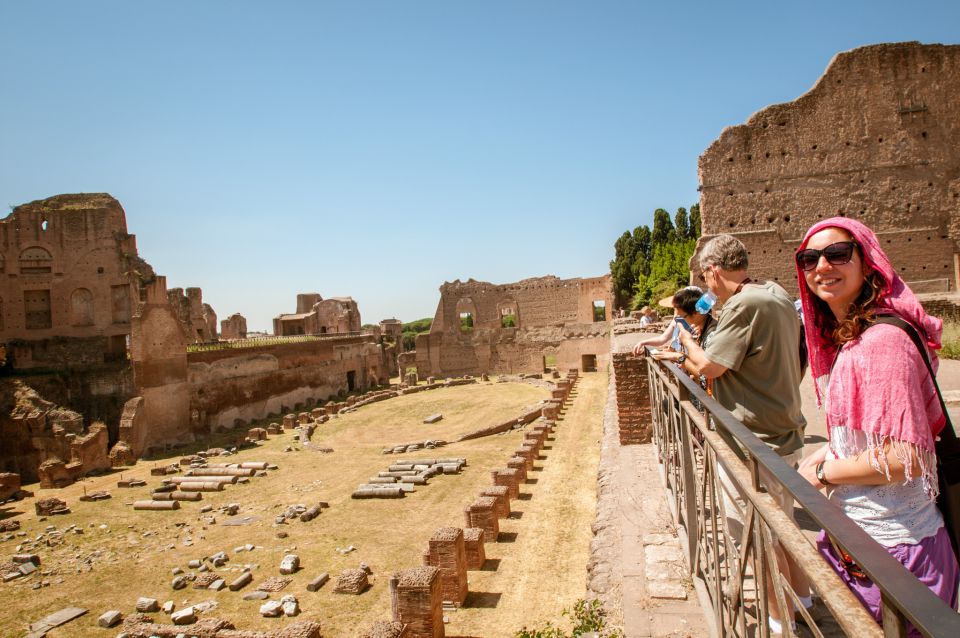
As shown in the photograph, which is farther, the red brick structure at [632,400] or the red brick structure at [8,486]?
the red brick structure at [8,486]

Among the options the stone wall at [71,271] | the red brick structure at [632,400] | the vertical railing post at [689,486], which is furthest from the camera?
the stone wall at [71,271]

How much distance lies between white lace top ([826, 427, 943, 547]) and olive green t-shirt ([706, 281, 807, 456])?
3.43ft

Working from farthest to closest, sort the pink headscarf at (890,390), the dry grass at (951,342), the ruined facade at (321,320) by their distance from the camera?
the ruined facade at (321,320), the dry grass at (951,342), the pink headscarf at (890,390)

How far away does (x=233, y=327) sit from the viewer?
40.3 meters

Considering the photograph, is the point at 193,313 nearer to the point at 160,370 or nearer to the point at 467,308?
the point at 160,370

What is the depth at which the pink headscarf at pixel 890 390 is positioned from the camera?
1830 mm

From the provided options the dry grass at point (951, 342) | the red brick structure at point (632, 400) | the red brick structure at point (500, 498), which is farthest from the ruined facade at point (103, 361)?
the dry grass at point (951, 342)

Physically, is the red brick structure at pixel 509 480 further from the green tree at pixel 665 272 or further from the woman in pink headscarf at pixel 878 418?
the green tree at pixel 665 272

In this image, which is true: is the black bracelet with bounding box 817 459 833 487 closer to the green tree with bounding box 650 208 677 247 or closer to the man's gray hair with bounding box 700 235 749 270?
the man's gray hair with bounding box 700 235 749 270

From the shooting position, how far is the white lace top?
1.91 m

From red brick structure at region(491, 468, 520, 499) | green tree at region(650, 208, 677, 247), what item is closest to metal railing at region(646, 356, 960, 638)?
red brick structure at region(491, 468, 520, 499)

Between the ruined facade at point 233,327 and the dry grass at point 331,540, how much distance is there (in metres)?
22.5

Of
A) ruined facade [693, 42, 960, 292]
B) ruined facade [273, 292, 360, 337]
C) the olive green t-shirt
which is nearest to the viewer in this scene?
the olive green t-shirt

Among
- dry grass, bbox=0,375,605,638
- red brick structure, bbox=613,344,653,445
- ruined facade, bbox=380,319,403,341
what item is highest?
ruined facade, bbox=380,319,403,341
